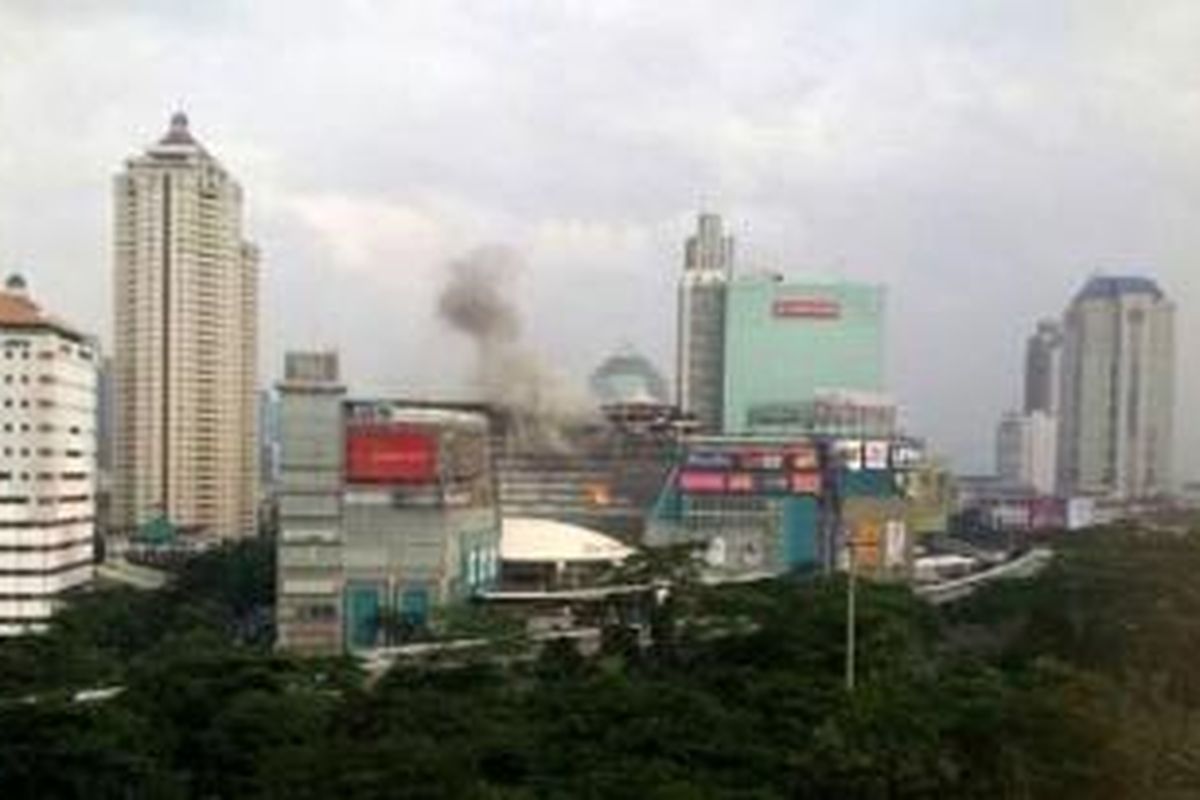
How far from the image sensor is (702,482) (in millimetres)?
55219

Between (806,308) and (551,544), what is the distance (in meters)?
24.5

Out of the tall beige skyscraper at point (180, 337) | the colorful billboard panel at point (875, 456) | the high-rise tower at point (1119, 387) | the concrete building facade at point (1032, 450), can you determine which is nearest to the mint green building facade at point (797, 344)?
the colorful billboard panel at point (875, 456)

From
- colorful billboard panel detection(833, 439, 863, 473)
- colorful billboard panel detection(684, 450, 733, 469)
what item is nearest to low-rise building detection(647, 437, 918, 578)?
colorful billboard panel detection(684, 450, 733, 469)

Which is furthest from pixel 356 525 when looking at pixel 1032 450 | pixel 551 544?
pixel 1032 450

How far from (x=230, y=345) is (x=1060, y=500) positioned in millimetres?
36712

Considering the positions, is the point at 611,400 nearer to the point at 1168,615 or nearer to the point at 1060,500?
the point at 1060,500

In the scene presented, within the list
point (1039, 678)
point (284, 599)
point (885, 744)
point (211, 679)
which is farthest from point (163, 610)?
point (885, 744)

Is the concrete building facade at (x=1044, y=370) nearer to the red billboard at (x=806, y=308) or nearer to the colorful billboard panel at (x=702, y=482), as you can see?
the red billboard at (x=806, y=308)

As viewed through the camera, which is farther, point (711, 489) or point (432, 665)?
point (711, 489)

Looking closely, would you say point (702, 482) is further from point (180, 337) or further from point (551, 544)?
point (180, 337)

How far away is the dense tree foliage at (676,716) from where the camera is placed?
16406 mm

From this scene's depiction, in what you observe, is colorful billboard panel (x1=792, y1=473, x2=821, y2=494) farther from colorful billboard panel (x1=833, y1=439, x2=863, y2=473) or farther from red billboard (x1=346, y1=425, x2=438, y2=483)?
red billboard (x1=346, y1=425, x2=438, y2=483)

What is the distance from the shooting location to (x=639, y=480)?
61312 mm

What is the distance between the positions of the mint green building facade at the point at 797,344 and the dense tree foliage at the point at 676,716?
3734 cm
